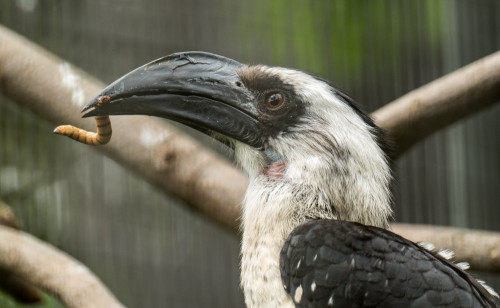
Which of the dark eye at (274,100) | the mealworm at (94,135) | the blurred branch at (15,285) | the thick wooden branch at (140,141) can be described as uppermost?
the dark eye at (274,100)

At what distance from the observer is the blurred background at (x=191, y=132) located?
3693 millimetres

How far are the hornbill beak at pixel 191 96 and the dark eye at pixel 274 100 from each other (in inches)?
1.8

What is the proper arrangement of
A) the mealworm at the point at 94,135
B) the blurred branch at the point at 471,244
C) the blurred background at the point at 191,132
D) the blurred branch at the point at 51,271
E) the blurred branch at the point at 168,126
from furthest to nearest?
the blurred background at the point at 191,132
the blurred branch at the point at 168,126
the blurred branch at the point at 471,244
the blurred branch at the point at 51,271
the mealworm at the point at 94,135

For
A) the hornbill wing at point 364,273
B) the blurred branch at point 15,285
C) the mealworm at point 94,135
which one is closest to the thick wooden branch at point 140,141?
the blurred branch at point 15,285

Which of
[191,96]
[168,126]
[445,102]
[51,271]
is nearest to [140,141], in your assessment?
[168,126]

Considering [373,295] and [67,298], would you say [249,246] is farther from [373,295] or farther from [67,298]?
[67,298]

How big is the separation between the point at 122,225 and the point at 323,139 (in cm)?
223

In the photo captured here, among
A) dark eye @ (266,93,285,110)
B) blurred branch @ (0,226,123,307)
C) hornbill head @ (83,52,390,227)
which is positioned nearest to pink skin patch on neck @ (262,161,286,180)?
hornbill head @ (83,52,390,227)

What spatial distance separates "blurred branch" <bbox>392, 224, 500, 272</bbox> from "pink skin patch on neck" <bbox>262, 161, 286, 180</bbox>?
0.87 m

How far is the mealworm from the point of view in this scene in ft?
6.38

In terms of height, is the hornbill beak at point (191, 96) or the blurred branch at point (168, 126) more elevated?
the hornbill beak at point (191, 96)

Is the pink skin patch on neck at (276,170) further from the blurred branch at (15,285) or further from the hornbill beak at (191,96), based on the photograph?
the blurred branch at (15,285)

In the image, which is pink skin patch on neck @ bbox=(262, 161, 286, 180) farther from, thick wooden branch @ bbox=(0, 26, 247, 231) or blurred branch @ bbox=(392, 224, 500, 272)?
blurred branch @ bbox=(392, 224, 500, 272)

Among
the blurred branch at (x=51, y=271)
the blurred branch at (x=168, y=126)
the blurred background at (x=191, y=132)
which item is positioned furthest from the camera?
the blurred background at (x=191, y=132)
